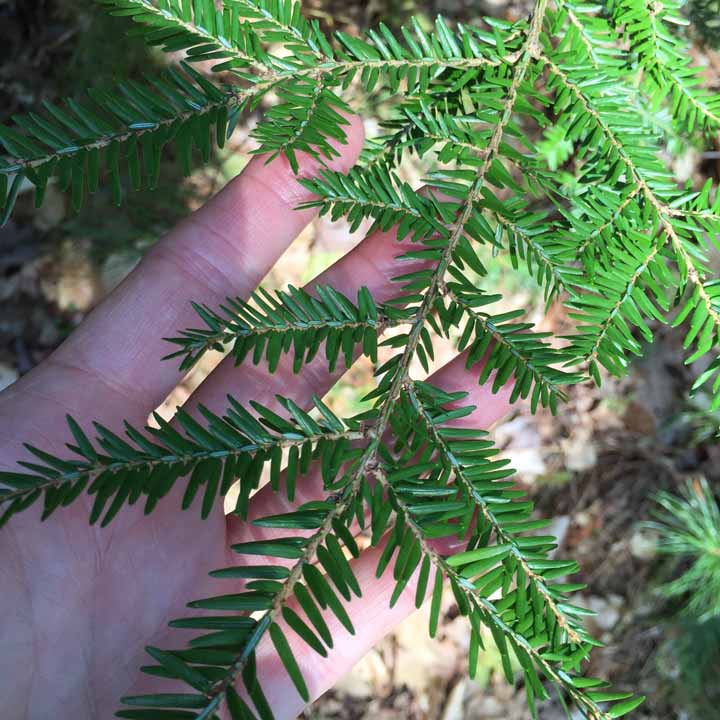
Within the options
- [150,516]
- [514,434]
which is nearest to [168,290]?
[150,516]

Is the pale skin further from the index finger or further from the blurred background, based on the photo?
the blurred background

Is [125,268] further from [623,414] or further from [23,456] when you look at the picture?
[623,414]

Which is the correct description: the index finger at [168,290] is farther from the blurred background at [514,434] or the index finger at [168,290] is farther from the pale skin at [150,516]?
the blurred background at [514,434]

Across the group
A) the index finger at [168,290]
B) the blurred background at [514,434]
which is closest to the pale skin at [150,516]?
the index finger at [168,290]

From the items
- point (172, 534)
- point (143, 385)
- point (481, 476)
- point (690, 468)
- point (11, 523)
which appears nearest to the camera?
point (481, 476)

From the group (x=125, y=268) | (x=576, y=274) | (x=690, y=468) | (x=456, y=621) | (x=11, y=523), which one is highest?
(x=690, y=468)

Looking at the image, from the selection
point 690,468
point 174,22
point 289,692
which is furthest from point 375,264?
point 690,468
